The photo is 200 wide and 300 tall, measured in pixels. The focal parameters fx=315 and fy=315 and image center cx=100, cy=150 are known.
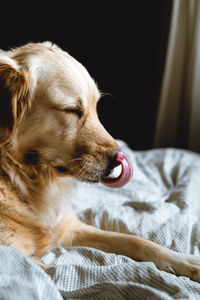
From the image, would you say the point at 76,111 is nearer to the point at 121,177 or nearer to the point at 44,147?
the point at 44,147

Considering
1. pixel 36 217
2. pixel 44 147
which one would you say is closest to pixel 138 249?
pixel 36 217

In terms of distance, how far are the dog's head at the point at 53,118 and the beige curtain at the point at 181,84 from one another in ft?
6.40

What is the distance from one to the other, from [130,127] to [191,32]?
107 centimetres

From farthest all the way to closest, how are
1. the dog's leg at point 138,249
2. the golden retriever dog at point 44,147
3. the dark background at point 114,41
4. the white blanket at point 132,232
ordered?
the dark background at point 114,41 < the golden retriever dog at point 44,147 < the dog's leg at point 138,249 < the white blanket at point 132,232

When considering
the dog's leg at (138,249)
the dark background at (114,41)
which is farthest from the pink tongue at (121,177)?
the dark background at (114,41)

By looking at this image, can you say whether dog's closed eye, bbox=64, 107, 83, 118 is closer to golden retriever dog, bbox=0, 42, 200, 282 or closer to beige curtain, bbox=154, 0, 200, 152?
golden retriever dog, bbox=0, 42, 200, 282

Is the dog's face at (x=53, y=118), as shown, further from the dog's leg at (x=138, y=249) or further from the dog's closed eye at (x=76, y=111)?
the dog's leg at (x=138, y=249)

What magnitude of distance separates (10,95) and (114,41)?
2.10 metres

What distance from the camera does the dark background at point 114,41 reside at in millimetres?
2871

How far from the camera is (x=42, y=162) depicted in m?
1.29

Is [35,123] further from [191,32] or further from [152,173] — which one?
[191,32]

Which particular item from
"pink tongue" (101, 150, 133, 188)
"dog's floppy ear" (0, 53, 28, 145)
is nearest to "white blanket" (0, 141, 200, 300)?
"pink tongue" (101, 150, 133, 188)

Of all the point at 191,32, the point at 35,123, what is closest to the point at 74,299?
the point at 35,123

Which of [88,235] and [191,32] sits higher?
[191,32]
